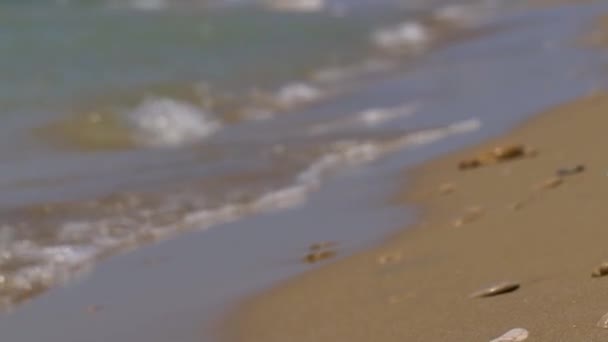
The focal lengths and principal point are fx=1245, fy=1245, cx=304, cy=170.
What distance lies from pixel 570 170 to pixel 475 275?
145cm

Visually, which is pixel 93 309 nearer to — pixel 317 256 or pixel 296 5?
pixel 317 256

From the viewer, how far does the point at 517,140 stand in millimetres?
7004

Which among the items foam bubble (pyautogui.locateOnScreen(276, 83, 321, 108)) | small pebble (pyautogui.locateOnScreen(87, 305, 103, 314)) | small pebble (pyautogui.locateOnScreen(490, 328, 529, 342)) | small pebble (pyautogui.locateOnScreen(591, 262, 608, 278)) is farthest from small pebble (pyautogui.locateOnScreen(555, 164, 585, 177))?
foam bubble (pyautogui.locateOnScreen(276, 83, 321, 108))

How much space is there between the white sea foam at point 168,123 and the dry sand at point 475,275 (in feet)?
12.8

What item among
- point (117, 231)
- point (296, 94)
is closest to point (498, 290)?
point (117, 231)

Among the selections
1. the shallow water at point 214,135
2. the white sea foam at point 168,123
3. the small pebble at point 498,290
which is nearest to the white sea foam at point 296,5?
the shallow water at point 214,135

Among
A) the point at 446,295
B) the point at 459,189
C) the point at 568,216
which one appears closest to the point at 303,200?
the point at 459,189

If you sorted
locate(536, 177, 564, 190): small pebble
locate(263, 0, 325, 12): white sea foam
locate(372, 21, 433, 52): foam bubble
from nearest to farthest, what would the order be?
locate(536, 177, 564, 190): small pebble
locate(372, 21, 433, 52): foam bubble
locate(263, 0, 325, 12): white sea foam

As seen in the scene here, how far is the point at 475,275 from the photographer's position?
3.91 m

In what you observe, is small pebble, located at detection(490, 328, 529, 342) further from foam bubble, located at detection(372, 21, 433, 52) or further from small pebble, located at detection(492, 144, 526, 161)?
foam bubble, located at detection(372, 21, 433, 52)

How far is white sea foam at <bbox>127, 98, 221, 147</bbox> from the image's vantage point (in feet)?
31.0

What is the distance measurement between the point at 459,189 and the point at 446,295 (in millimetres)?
2175

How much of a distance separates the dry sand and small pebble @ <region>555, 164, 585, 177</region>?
44 mm

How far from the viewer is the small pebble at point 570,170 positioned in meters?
5.15
